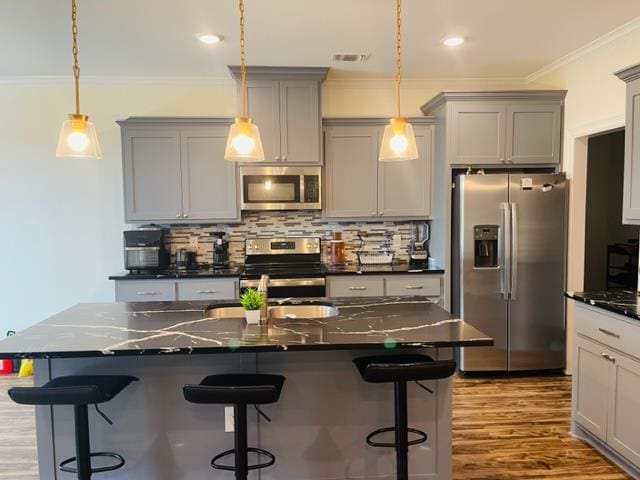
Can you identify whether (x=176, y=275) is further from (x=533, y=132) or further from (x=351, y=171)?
(x=533, y=132)

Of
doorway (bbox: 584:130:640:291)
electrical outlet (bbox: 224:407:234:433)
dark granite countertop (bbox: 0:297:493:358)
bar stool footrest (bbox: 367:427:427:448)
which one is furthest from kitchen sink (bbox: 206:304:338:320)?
doorway (bbox: 584:130:640:291)

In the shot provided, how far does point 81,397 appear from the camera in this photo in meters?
1.75

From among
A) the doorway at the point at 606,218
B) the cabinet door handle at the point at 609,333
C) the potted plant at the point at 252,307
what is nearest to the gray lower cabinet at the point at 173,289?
the potted plant at the point at 252,307

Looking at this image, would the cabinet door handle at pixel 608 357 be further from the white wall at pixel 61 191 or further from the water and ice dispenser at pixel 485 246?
the white wall at pixel 61 191

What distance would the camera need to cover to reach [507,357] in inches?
151

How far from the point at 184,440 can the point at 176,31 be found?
2729mm

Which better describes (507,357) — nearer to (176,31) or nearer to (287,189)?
(287,189)

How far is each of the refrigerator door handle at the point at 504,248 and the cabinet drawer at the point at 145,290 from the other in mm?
2854

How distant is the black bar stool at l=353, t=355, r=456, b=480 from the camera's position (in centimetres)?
184

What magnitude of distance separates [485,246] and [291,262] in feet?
6.02

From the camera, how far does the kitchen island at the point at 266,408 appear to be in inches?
82.2

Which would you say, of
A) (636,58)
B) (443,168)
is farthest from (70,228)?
(636,58)

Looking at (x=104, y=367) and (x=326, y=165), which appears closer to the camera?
(x=104, y=367)

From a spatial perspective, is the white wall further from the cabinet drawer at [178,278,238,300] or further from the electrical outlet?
the electrical outlet
